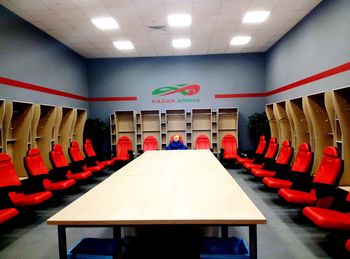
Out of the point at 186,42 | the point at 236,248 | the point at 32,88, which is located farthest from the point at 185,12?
the point at 236,248

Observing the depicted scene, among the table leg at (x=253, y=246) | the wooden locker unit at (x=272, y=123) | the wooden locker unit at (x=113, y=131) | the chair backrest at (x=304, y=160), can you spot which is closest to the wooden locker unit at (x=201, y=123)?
the wooden locker unit at (x=272, y=123)

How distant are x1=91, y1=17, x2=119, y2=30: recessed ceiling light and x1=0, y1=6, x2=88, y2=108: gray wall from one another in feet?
5.13

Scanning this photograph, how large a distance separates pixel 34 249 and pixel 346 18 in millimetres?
5898

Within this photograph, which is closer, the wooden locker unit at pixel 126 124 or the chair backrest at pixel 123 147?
the chair backrest at pixel 123 147

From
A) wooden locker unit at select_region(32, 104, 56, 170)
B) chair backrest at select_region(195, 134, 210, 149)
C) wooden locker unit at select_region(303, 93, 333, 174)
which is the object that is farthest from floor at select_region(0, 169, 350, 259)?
chair backrest at select_region(195, 134, 210, 149)

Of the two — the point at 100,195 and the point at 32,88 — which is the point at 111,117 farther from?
the point at 100,195

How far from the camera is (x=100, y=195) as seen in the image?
2.28 m

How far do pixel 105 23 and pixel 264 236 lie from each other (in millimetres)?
5554

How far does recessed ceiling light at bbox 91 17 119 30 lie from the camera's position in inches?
221

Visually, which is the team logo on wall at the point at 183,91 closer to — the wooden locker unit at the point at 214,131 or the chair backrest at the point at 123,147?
the wooden locker unit at the point at 214,131

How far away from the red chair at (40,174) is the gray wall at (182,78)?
187 inches

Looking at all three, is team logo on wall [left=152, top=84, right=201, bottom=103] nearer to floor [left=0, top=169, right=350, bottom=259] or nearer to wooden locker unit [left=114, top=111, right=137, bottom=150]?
wooden locker unit [left=114, top=111, right=137, bottom=150]

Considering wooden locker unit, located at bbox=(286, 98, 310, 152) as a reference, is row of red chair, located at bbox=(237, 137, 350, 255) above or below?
below

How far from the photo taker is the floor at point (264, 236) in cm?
274
